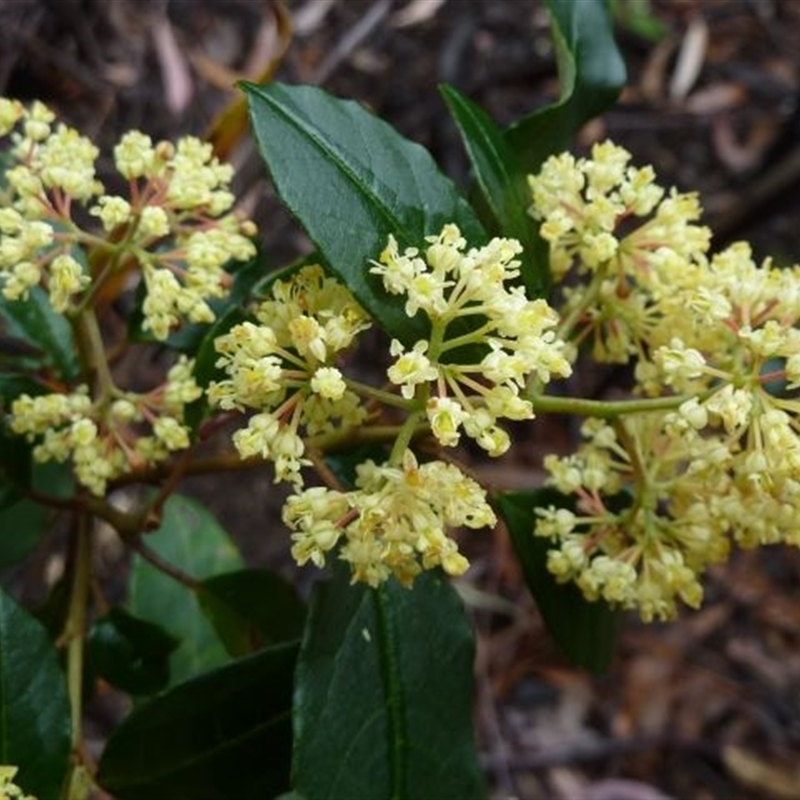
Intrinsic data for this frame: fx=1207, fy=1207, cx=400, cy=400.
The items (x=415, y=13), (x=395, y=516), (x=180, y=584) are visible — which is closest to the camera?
(x=395, y=516)

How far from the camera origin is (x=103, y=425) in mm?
1315

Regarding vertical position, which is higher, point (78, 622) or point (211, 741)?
point (78, 622)

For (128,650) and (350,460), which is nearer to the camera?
(350,460)

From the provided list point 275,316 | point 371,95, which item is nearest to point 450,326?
point 275,316

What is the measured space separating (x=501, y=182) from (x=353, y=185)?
219 millimetres

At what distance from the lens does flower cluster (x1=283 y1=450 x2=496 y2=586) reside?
105 centimetres

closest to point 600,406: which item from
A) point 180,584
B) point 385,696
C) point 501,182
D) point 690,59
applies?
point 501,182

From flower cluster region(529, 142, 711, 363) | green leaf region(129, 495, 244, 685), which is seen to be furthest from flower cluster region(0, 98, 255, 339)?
green leaf region(129, 495, 244, 685)

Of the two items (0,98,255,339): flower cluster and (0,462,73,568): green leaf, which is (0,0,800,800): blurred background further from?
(0,98,255,339): flower cluster

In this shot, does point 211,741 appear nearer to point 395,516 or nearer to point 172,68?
point 395,516

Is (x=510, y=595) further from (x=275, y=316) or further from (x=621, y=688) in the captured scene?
(x=275, y=316)

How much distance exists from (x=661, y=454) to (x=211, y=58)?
6.50 ft

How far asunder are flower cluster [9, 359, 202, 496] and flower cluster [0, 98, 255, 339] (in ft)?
0.29

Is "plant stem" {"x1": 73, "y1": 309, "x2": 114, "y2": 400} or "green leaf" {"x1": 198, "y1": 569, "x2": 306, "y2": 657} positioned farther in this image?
"green leaf" {"x1": 198, "y1": 569, "x2": 306, "y2": 657}
